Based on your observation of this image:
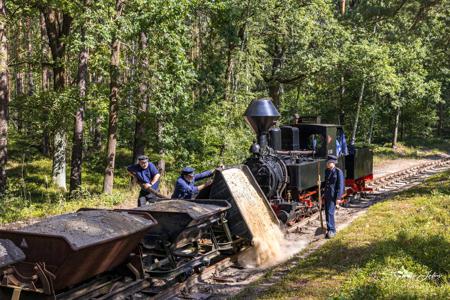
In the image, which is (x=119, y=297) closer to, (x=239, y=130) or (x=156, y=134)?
(x=156, y=134)

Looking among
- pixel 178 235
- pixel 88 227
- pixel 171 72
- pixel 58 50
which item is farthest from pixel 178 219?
pixel 58 50

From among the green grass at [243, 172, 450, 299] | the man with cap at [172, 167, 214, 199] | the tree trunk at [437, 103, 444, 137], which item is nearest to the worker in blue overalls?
the man with cap at [172, 167, 214, 199]

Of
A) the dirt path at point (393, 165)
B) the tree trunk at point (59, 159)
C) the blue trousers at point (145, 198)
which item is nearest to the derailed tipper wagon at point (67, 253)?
the blue trousers at point (145, 198)

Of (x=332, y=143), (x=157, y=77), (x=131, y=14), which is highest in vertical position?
Result: (x=131, y=14)

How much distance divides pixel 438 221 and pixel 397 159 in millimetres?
20949

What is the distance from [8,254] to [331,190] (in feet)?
24.0

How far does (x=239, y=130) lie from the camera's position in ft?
61.5

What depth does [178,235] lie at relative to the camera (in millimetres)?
7434

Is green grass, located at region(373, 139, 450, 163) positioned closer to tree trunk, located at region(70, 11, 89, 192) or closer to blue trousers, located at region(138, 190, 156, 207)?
tree trunk, located at region(70, 11, 89, 192)

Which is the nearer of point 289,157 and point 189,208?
point 189,208

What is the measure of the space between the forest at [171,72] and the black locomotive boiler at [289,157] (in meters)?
4.57

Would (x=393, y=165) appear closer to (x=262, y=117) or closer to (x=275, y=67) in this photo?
(x=275, y=67)

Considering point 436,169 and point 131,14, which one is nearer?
point 131,14

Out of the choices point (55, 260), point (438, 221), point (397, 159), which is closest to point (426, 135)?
point (397, 159)
